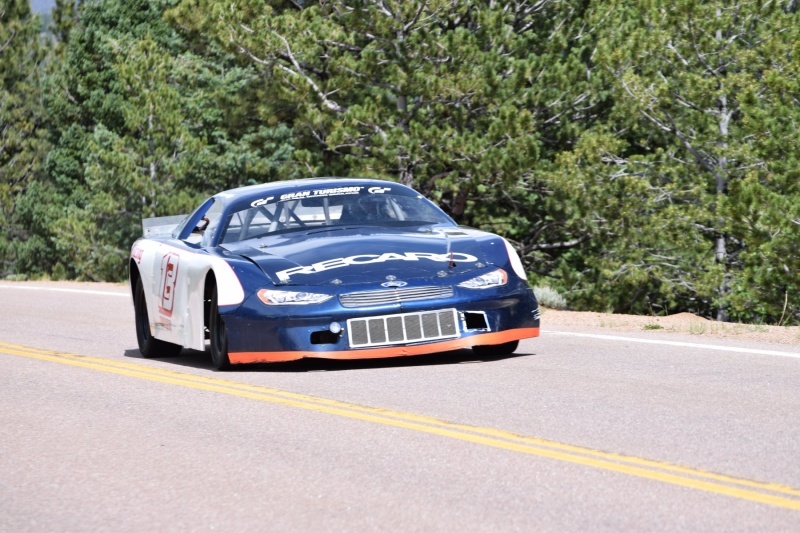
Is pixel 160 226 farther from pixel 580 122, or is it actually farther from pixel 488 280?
pixel 580 122

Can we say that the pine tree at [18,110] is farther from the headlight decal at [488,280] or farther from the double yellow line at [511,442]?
the headlight decal at [488,280]

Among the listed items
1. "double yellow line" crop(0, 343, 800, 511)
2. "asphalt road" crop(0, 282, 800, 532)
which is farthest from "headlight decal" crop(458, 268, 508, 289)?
"double yellow line" crop(0, 343, 800, 511)

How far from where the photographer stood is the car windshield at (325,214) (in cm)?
1069

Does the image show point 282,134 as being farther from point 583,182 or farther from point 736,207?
point 736,207

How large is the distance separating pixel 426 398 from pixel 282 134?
3187 centimetres

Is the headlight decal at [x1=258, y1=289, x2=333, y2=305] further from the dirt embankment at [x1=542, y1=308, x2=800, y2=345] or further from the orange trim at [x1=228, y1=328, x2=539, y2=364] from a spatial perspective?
the dirt embankment at [x1=542, y1=308, x2=800, y2=345]

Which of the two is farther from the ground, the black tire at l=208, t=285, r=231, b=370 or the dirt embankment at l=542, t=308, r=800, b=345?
the black tire at l=208, t=285, r=231, b=370

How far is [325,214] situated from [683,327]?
3.89 metres

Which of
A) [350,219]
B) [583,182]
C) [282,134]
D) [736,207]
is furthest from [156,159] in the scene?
[350,219]

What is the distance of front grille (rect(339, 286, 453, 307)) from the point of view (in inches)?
368

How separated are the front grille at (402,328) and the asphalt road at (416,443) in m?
0.23

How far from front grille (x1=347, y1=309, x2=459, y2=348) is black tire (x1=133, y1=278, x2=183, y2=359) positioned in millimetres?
2658

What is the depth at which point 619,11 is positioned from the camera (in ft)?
92.3

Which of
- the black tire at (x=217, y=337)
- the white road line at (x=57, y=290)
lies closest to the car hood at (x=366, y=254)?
the black tire at (x=217, y=337)
